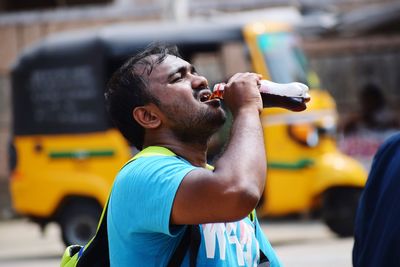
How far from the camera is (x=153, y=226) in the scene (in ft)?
9.88

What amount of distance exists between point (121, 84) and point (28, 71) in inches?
354

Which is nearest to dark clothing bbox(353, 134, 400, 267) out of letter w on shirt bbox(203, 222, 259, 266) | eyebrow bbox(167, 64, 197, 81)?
letter w on shirt bbox(203, 222, 259, 266)

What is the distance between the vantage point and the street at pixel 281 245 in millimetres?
10344

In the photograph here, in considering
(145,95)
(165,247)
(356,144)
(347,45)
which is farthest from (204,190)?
(347,45)

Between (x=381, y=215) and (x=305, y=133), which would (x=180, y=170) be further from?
(x=305, y=133)

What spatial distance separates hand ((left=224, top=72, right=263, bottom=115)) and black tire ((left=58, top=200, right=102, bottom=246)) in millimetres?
8584

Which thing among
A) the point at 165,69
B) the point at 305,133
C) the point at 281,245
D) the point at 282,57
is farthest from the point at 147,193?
the point at 281,245

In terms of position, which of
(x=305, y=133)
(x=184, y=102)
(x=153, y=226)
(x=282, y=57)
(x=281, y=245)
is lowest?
(x=281, y=245)

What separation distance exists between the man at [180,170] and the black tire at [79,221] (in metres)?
8.25

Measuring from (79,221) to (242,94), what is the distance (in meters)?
8.73

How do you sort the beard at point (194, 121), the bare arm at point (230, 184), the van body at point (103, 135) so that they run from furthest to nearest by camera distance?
the van body at point (103, 135)
the beard at point (194, 121)
the bare arm at point (230, 184)

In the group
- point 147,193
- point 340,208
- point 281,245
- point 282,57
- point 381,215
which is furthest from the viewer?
point 281,245

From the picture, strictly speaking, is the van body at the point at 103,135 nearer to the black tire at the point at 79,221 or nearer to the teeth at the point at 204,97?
the black tire at the point at 79,221

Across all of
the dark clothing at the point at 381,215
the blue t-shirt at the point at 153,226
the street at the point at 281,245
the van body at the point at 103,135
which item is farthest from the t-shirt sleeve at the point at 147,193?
the van body at the point at 103,135
